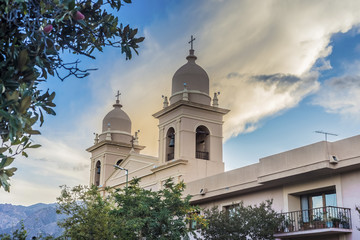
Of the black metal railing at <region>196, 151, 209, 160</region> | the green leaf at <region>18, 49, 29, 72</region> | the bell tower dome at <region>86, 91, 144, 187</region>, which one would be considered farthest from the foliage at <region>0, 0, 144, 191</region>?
the bell tower dome at <region>86, 91, 144, 187</region>

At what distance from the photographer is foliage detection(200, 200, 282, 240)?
2194cm

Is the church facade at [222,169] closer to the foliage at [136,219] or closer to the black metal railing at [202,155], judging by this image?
the black metal railing at [202,155]

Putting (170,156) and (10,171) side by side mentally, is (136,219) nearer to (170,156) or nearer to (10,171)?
(170,156)

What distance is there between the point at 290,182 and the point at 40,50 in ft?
62.1

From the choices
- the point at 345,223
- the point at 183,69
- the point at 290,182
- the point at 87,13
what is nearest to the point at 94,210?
the point at 290,182

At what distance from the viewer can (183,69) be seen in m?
38.5

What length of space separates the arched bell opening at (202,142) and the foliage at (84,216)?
370 inches

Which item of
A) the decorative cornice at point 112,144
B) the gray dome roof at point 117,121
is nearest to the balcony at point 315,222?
the decorative cornice at point 112,144

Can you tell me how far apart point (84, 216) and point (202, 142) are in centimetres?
1452

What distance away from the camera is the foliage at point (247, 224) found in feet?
72.0

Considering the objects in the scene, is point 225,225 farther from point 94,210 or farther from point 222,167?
point 222,167

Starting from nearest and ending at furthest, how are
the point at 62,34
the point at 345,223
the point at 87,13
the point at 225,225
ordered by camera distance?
the point at 62,34, the point at 87,13, the point at 345,223, the point at 225,225

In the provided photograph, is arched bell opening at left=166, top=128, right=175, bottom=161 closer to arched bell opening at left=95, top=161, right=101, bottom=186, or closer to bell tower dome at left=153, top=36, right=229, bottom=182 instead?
bell tower dome at left=153, top=36, right=229, bottom=182

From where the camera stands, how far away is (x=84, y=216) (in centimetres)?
2523
